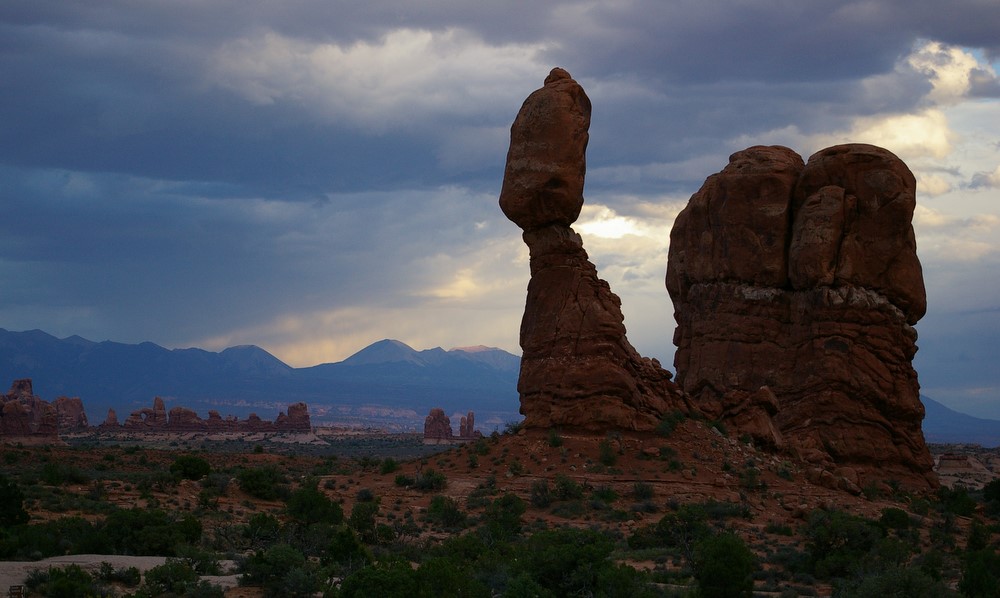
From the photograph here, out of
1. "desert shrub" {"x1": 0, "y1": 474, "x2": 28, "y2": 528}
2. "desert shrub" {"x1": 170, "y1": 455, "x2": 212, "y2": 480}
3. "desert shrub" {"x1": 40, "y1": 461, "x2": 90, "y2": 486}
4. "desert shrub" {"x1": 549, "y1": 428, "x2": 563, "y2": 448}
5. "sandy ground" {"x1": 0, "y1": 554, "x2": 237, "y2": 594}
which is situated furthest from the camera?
"desert shrub" {"x1": 549, "y1": 428, "x2": 563, "y2": 448}

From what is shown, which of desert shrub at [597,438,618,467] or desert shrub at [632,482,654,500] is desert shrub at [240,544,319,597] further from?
desert shrub at [597,438,618,467]

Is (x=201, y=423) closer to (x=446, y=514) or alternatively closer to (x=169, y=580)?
(x=446, y=514)

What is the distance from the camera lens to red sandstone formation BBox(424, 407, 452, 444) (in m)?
110

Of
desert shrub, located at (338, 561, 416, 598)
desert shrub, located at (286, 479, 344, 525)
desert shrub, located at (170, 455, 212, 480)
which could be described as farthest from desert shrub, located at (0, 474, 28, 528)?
desert shrub, located at (338, 561, 416, 598)

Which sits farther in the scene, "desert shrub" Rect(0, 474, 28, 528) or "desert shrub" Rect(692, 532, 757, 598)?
"desert shrub" Rect(0, 474, 28, 528)

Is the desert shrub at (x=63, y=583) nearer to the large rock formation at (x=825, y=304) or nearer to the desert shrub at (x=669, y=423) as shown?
the desert shrub at (x=669, y=423)

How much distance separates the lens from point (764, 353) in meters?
43.9

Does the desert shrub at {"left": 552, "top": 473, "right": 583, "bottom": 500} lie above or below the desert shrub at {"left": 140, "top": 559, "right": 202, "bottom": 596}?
above

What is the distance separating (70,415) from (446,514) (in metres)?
97.3

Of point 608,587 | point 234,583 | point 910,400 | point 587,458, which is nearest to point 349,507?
point 587,458

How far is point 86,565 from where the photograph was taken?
1891 centimetres

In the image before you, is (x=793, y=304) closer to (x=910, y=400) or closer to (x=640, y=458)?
(x=910, y=400)

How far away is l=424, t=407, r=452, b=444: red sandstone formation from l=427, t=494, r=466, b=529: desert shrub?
7908cm

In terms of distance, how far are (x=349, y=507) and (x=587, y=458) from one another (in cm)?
755
